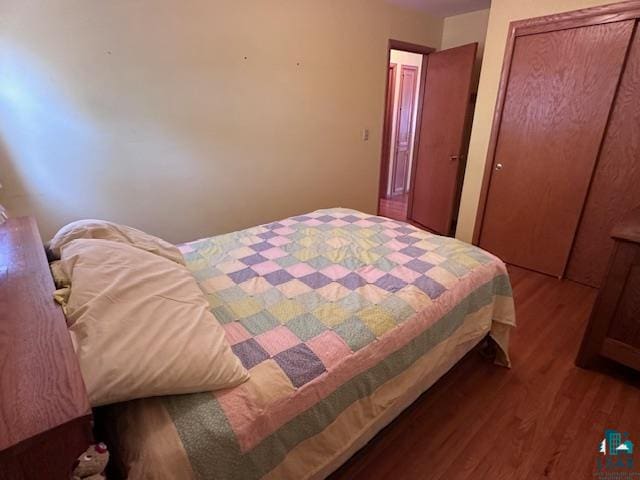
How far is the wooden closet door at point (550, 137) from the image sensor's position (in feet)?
7.88

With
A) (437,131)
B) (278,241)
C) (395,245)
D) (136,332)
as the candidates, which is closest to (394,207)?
(437,131)

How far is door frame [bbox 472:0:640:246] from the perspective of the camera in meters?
2.22

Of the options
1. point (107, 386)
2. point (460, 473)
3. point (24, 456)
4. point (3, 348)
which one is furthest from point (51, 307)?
point (460, 473)

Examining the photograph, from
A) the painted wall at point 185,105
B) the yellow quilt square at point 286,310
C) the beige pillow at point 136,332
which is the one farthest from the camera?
the painted wall at point 185,105

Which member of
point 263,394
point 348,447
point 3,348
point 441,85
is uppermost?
point 441,85

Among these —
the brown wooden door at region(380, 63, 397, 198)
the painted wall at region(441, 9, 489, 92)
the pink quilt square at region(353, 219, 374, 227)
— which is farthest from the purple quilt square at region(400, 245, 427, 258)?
the brown wooden door at region(380, 63, 397, 198)

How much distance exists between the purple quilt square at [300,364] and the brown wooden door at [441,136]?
316cm

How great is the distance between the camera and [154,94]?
219 cm

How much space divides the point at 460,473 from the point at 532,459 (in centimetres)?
33

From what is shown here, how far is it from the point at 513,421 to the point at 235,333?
137cm

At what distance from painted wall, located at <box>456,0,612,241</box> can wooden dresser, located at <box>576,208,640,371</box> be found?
1.58m

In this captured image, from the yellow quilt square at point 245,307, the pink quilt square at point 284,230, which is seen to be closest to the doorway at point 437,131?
the pink quilt square at point 284,230

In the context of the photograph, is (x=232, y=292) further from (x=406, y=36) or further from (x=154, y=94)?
(x=406, y=36)

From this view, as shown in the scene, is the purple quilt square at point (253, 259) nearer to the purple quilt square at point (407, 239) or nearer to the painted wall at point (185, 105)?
the purple quilt square at point (407, 239)
